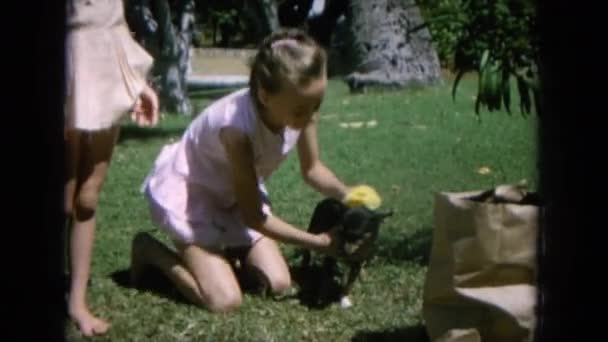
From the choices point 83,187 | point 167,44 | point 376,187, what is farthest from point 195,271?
point 167,44

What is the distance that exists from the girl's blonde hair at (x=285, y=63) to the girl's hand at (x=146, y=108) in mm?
352

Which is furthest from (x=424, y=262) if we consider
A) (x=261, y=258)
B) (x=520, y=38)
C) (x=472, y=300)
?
(x=472, y=300)

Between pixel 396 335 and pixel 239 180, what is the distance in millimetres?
770

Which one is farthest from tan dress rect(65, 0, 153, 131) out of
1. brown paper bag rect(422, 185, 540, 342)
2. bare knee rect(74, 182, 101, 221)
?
brown paper bag rect(422, 185, 540, 342)

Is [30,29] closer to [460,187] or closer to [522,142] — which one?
[460,187]

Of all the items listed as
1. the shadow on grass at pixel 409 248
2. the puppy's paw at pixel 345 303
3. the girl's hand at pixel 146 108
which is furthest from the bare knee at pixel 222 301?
the shadow on grass at pixel 409 248

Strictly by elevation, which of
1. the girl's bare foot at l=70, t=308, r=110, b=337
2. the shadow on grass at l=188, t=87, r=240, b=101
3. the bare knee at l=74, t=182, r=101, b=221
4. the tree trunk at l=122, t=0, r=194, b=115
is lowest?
the shadow on grass at l=188, t=87, r=240, b=101

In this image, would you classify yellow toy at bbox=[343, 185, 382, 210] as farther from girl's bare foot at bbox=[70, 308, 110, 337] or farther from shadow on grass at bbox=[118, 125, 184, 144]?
shadow on grass at bbox=[118, 125, 184, 144]

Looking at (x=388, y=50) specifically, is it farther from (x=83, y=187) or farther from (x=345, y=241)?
(x=83, y=187)

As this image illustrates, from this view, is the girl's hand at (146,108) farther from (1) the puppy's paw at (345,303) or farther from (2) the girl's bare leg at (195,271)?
(1) the puppy's paw at (345,303)

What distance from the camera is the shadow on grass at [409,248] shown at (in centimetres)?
501

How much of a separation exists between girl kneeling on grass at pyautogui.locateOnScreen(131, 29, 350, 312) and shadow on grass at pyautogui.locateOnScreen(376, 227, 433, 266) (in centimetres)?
60

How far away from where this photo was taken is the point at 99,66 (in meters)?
4.13

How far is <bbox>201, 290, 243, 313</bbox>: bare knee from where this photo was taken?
4.24 meters
